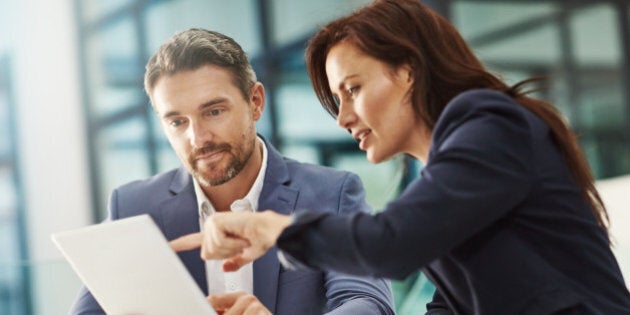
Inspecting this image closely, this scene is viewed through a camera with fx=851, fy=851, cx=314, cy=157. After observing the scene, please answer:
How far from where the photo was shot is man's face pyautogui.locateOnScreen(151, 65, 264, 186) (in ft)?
5.83

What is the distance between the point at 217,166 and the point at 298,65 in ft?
13.1

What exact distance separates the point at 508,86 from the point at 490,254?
26 centimetres

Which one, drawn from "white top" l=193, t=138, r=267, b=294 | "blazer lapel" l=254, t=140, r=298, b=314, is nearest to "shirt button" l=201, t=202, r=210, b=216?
"white top" l=193, t=138, r=267, b=294

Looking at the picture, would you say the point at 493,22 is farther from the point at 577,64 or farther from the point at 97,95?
the point at 97,95

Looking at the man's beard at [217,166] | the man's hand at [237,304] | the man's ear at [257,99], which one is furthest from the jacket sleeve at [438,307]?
the man's ear at [257,99]

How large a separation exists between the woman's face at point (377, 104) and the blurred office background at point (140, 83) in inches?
151

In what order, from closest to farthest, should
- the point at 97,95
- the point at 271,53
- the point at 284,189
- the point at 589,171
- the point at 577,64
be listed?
the point at 589,171, the point at 284,189, the point at 271,53, the point at 577,64, the point at 97,95

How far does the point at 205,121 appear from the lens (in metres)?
1.79

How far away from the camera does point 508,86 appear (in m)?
1.25

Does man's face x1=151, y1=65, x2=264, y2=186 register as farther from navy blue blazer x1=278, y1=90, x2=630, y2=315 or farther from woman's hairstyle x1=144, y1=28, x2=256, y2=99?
navy blue blazer x1=278, y1=90, x2=630, y2=315

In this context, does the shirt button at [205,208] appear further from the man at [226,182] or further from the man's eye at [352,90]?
the man's eye at [352,90]

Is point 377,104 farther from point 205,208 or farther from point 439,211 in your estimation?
point 205,208

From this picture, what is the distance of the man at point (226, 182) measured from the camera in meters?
1.77

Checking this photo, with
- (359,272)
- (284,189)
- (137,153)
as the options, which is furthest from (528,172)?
(137,153)
